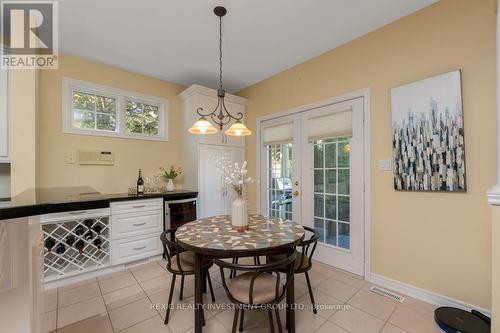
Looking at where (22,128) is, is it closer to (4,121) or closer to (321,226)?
(4,121)

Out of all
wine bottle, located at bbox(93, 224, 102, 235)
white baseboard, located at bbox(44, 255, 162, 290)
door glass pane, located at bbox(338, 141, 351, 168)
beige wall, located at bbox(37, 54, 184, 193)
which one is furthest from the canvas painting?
wine bottle, located at bbox(93, 224, 102, 235)

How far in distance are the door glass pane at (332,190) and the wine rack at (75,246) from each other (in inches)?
111

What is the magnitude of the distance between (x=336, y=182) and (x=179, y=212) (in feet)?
7.55

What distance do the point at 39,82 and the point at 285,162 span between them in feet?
11.2

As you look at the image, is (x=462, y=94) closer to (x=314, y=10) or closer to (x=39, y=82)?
(x=314, y=10)

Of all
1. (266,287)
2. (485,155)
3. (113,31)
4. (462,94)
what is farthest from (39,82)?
(485,155)

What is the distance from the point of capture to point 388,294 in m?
2.23

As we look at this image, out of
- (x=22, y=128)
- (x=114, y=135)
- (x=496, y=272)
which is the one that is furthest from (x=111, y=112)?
(x=496, y=272)

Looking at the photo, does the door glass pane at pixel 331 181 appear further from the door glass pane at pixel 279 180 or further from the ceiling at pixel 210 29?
the ceiling at pixel 210 29

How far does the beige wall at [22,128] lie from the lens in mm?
2260

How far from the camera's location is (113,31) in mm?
2465

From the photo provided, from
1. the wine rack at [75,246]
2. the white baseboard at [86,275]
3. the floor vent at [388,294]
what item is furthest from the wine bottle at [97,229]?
the floor vent at [388,294]

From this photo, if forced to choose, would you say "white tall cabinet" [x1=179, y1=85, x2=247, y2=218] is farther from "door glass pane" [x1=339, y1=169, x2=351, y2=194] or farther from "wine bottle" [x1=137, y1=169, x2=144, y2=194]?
"door glass pane" [x1=339, y1=169, x2=351, y2=194]

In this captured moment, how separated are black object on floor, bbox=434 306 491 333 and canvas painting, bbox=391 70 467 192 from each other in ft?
3.30
